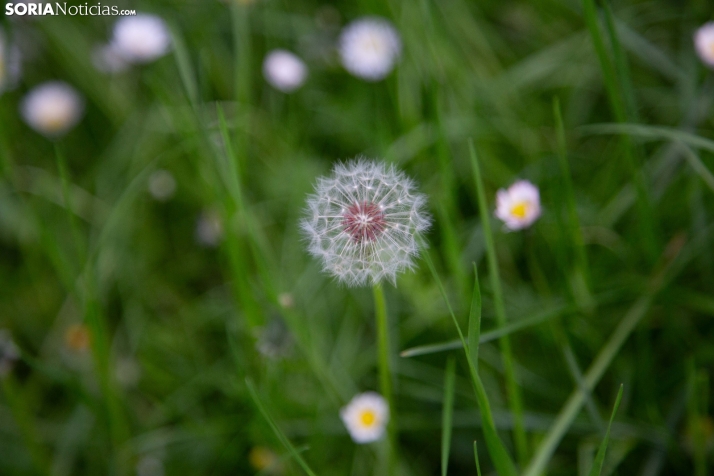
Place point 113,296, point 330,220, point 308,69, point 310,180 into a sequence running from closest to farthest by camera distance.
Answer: point 330,220 → point 310,180 → point 113,296 → point 308,69

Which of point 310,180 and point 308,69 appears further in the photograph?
point 308,69

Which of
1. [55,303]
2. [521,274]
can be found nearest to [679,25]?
[521,274]

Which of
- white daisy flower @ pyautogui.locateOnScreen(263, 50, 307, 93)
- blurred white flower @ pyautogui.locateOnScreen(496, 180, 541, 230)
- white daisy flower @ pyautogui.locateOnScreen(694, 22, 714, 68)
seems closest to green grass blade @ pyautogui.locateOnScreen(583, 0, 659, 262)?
blurred white flower @ pyautogui.locateOnScreen(496, 180, 541, 230)

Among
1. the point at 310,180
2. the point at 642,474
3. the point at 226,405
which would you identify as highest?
the point at 310,180

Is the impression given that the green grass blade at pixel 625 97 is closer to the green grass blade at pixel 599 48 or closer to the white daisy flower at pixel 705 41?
the green grass blade at pixel 599 48

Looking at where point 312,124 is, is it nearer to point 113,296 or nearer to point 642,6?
point 113,296

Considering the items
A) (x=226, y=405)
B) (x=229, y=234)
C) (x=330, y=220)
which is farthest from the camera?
(x=226, y=405)

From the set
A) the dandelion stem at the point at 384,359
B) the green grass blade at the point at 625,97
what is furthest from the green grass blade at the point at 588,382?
the dandelion stem at the point at 384,359
